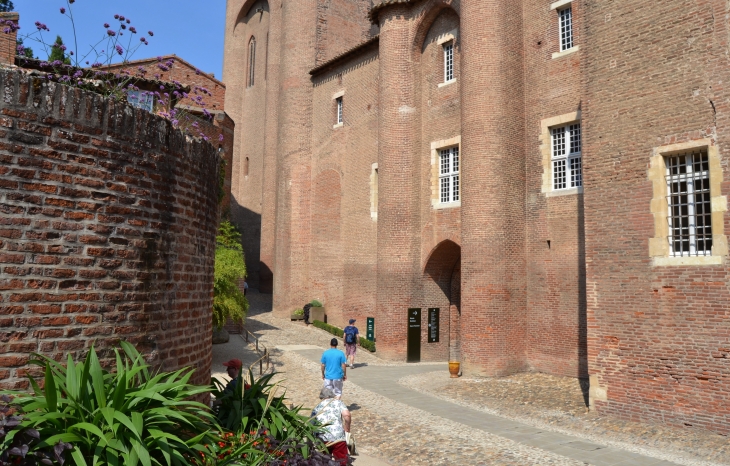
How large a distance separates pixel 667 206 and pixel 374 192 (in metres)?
13.8

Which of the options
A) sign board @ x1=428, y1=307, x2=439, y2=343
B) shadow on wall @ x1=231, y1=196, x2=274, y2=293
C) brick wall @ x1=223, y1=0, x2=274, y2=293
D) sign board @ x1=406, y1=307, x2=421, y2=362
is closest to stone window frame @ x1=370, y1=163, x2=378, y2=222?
sign board @ x1=428, y1=307, x2=439, y2=343

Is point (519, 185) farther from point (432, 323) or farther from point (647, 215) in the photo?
point (647, 215)

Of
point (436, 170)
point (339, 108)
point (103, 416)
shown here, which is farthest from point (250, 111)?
point (103, 416)

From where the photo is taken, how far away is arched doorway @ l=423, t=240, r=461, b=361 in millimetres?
20141

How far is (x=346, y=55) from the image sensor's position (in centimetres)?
2508

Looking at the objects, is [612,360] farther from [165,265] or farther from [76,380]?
[76,380]

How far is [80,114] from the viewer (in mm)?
4160

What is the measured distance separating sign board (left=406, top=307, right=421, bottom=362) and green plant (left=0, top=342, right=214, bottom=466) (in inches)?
618

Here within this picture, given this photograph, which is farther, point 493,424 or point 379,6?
point 379,6

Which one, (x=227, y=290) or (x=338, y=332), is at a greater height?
(x=227, y=290)

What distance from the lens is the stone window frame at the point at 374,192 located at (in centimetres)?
2323

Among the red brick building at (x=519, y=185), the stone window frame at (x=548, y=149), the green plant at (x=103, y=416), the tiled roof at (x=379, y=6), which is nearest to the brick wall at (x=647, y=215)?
the red brick building at (x=519, y=185)

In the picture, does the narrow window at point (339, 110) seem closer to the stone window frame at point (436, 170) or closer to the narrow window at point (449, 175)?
the stone window frame at point (436, 170)

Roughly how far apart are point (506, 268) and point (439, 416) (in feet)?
21.2
